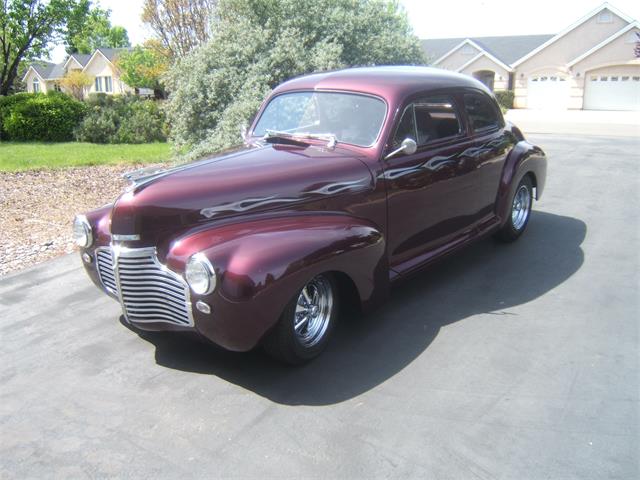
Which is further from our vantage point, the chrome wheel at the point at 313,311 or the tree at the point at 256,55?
the tree at the point at 256,55

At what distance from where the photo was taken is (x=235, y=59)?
384 inches

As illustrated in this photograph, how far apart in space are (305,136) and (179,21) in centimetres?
1853

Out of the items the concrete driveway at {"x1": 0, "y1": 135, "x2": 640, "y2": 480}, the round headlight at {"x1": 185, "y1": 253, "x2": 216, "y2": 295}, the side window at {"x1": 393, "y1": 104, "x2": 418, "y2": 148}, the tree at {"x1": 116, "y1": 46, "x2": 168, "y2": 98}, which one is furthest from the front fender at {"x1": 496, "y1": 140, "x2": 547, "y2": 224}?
the tree at {"x1": 116, "y1": 46, "x2": 168, "y2": 98}

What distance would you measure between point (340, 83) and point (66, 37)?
23.5 meters

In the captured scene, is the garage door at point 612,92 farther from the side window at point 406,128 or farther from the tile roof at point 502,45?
the side window at point 406,128

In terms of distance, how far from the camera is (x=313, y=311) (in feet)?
12.6

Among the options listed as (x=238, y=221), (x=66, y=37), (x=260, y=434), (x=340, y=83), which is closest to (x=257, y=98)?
(x=340, y=83)

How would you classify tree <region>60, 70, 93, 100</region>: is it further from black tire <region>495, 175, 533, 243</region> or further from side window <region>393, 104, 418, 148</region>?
side window <region>393, 104, 418, 148</region>

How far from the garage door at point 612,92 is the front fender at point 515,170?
1249 inches

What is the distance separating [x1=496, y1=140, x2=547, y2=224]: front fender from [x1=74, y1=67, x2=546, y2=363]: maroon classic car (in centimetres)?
19

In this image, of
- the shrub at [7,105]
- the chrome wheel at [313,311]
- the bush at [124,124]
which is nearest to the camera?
the chrome wheel at [313,311]

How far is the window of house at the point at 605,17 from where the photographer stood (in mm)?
34219

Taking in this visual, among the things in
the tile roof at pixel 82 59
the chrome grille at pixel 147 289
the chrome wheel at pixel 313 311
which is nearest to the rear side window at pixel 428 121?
the chrome wheel at pixel 313 311

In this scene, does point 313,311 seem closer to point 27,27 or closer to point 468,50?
point 27,27
